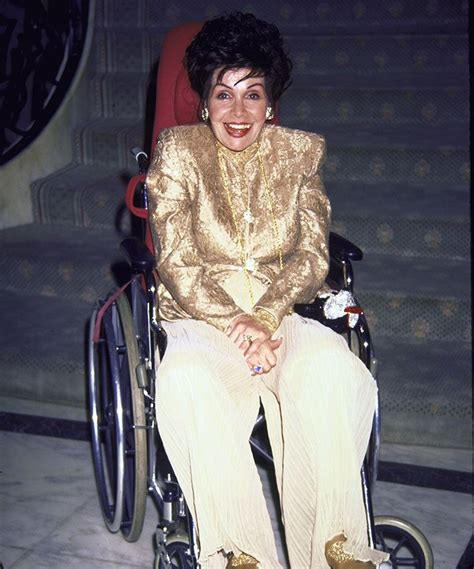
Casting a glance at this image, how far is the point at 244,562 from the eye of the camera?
1947 millimetres

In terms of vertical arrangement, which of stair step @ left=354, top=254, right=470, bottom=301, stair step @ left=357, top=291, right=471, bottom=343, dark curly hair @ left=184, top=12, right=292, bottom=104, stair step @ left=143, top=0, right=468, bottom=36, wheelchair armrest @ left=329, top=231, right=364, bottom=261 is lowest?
stair step @ left=357, top=291, right=471, bottom=343

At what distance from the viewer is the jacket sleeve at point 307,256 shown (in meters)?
2.24

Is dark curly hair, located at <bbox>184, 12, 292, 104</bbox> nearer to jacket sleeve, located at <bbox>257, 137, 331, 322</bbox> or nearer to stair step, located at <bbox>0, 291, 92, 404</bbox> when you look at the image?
jacket sleeve, located at <bbox>257, 137, 331, 322</bbox>

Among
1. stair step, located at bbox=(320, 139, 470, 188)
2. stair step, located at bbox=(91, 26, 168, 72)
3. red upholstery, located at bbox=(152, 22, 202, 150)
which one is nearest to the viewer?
red upholstery, located at bbox=(152, 22, 202, 150)

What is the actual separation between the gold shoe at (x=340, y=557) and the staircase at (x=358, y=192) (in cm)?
112

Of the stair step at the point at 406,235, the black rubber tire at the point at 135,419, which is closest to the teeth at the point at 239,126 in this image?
the black rubber tire at the point at 135,419

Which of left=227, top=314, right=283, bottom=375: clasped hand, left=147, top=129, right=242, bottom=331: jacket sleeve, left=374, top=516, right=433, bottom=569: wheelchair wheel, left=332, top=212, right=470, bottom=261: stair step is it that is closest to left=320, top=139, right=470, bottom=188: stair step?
left=332, top=212, right=470, bottom=261: stair step

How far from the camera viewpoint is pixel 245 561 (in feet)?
6.39

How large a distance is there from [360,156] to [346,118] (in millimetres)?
443

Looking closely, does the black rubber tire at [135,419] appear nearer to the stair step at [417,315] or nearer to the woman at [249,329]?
the woman at [249,329]

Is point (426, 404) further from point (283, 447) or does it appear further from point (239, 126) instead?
point (239, 126)

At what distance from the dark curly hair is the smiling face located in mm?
18

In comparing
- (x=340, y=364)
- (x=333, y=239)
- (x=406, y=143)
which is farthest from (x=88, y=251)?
(x=340, y=364)

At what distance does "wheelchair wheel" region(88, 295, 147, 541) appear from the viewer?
2152mm
